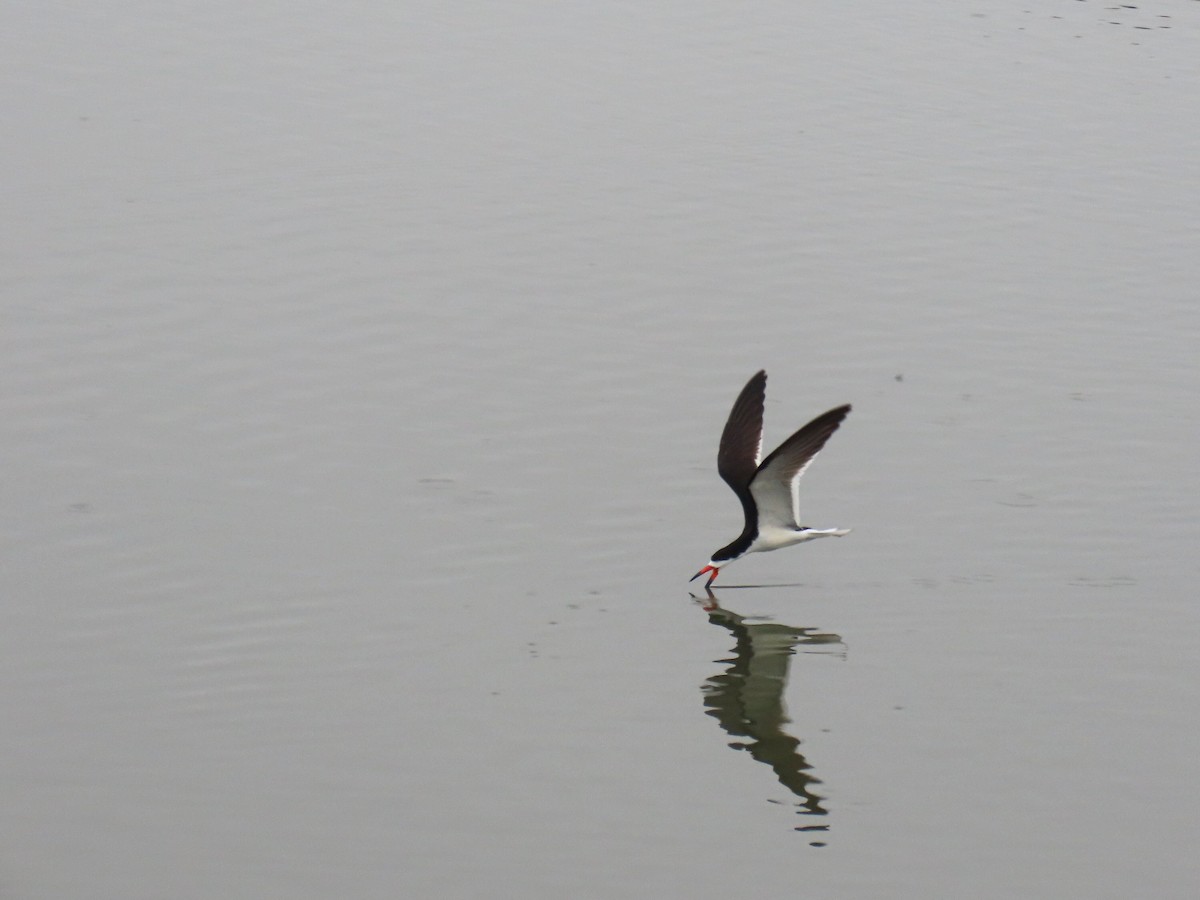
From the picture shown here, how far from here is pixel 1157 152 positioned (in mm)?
21047

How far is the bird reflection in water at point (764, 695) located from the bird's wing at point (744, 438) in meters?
0.90

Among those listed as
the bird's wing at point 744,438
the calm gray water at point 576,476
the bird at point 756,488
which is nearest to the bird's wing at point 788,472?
the bird at point 756,488

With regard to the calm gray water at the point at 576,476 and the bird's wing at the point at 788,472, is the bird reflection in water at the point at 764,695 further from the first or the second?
the bird's wing at the point at 788,472

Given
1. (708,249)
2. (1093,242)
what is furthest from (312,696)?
(1093,242)

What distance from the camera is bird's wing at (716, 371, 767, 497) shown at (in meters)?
12.3

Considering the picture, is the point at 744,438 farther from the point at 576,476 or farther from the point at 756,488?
the point at 576,476

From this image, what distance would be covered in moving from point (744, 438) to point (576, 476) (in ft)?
5.39

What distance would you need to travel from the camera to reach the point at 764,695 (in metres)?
11.2

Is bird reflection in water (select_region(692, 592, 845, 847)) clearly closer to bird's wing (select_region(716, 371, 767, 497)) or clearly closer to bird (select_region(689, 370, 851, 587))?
bird (select_region(689, 370, 851, 587))

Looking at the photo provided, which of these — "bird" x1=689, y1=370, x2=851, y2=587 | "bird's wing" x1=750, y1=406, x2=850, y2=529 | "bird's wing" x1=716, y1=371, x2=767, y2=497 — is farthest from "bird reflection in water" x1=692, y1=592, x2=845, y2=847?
"bird's wing" x1=716, y1=371, x2=767, y2=497

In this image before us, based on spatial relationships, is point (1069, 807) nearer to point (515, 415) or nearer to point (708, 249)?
point (515, 415)

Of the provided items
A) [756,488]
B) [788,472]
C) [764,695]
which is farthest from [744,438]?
[764,695]

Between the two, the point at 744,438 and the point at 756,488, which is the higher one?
the point at 744,438

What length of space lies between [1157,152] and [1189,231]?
104 inches
